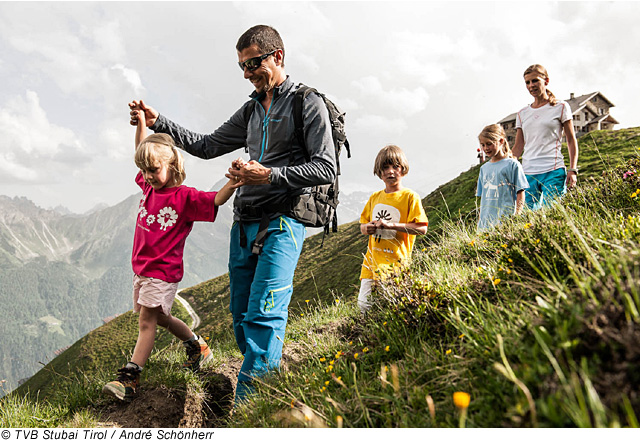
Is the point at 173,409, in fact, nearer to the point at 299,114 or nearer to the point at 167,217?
the point at 167,217

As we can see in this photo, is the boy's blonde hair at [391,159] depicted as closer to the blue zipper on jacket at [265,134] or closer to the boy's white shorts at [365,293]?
the boy's white shorts at [365,293]

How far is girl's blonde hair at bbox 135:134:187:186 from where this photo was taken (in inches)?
166

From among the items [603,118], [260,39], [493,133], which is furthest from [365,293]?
[603,118]

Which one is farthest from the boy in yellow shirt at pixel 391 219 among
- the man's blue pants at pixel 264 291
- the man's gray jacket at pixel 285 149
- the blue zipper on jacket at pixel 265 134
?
the blue zipper on jacket at pixel 265 134

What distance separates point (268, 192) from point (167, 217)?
51.3 inches

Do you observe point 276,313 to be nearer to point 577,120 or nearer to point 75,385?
point 75,385

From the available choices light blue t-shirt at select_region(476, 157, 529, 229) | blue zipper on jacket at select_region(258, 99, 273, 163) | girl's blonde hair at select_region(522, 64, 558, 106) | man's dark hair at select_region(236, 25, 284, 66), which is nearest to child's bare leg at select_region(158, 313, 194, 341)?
blue zipper on jacket at select_region(258, 99, 273, 163)

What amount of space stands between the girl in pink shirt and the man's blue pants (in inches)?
25.9

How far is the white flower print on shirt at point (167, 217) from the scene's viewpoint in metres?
4.28

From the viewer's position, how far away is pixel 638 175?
416 centimetres

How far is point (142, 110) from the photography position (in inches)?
183

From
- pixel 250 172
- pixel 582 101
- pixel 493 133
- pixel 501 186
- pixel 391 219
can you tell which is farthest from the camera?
pixel 582 101

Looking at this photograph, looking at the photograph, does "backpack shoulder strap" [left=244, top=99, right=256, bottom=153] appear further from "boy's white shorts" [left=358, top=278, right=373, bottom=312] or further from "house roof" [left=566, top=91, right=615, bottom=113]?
"house roof" [left=566, top=91, right=615, bottom=113]

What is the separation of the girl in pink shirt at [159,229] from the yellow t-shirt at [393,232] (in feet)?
6.75
